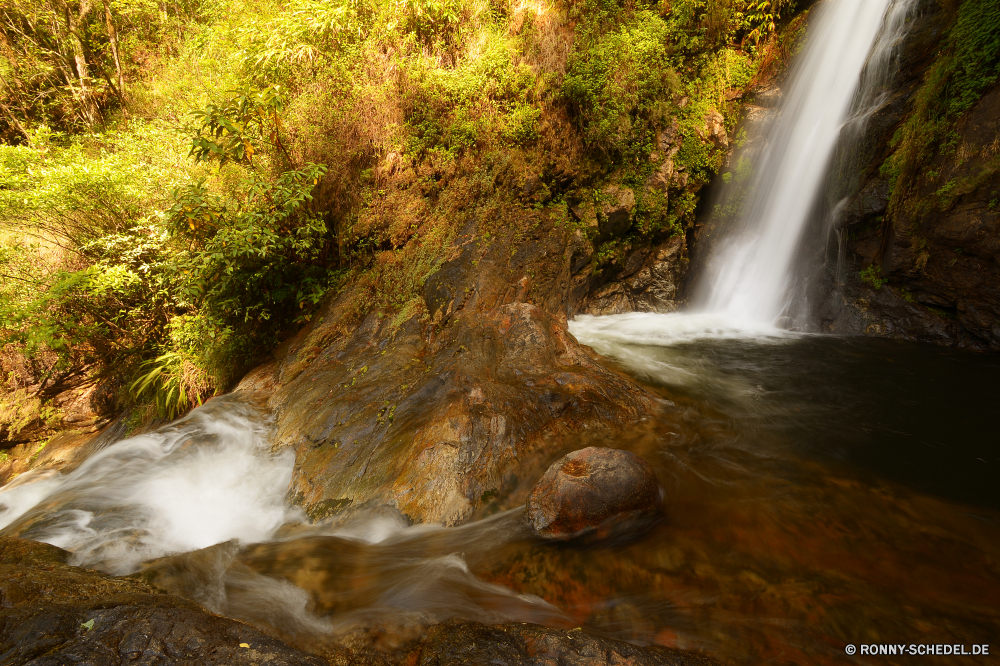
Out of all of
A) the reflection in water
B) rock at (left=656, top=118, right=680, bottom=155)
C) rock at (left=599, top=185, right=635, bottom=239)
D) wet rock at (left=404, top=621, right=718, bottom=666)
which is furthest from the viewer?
rock at (left=656, top=118, right=680, bottom=155)

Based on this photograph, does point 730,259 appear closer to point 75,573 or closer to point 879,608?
point 879,608

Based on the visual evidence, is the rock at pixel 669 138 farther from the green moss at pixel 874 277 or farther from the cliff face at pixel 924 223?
the green moss at pixel 874 277

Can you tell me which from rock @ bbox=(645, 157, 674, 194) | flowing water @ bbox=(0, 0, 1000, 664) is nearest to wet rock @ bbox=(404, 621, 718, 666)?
flowing water @ bbox=(0, 0, 1000, 664)

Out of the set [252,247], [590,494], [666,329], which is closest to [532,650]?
[590,494]

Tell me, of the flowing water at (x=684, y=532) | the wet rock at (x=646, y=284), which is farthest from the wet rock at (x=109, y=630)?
the wet rock at (x=646, y=284)

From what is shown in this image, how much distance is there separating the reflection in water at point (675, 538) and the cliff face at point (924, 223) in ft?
6.17

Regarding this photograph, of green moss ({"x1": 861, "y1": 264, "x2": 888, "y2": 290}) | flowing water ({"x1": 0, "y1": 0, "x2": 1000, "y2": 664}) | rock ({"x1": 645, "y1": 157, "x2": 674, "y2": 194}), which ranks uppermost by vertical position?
rock ({"x1": 645, "y1": 157, "x2": 674, "y2": 194})

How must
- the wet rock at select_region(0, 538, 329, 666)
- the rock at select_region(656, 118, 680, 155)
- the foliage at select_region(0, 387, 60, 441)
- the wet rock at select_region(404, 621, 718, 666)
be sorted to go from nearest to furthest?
the wet rock at select_region(0, 538, 329, 666) < the wet rock at select_region(404, 621, 718, 666) < the foliage at select_region(0, 387, 60, 441) < the rock at select_region(656, 118, 680, 155)

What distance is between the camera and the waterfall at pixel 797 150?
775 centimetres

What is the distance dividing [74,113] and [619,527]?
1382cm

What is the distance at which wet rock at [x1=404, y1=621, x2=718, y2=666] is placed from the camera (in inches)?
77.9

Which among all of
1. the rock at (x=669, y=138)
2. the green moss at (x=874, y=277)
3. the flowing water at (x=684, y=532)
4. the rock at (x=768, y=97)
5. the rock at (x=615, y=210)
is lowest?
the flowing water at (x=684, y=532)

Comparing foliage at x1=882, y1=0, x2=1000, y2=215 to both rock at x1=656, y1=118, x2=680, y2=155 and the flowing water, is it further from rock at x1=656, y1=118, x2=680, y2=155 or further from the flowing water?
rock at x1=656, y1=118, x2=680, y2=155

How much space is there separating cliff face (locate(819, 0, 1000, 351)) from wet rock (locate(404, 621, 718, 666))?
762cm
